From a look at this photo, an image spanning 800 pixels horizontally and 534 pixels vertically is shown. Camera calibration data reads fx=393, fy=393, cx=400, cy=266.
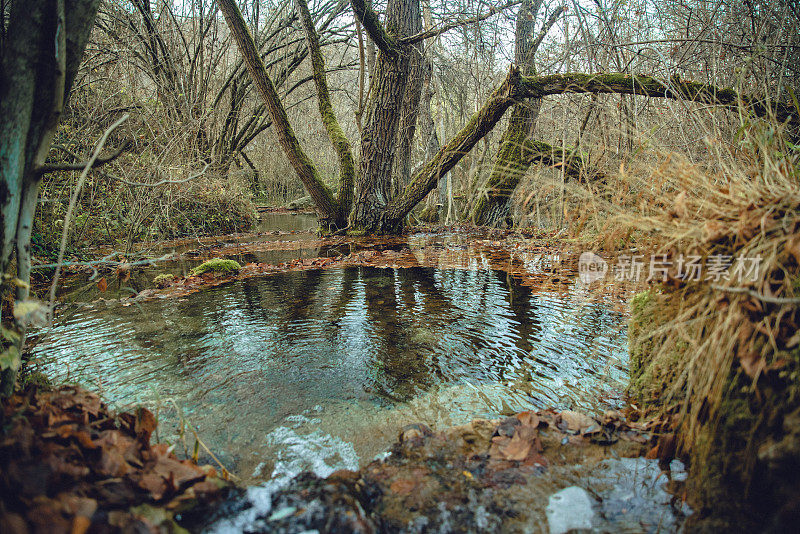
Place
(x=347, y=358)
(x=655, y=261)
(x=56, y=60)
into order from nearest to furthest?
(x=56, y=60) < (x=655, y=261) < (x=347, y=358)

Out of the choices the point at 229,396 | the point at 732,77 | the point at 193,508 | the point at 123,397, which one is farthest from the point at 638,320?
the point at 732,77

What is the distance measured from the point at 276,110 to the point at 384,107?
2431mm

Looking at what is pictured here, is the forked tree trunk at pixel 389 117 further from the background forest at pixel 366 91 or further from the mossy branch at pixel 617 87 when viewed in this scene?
the background forest at pixel 366 91

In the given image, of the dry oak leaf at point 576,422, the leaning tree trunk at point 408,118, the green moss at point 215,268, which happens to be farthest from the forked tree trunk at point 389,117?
the dry oak leaf at point 576,422

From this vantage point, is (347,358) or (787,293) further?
(347,358)

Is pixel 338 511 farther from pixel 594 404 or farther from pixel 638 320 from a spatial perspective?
pixel 638 320

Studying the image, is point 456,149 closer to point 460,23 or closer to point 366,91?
point 460,23

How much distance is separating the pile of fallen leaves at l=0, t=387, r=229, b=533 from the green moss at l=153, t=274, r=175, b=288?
14.8ft

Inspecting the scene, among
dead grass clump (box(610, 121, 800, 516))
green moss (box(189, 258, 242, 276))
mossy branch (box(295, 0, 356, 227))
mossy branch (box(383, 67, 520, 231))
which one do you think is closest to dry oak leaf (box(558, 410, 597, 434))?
dead grass clump (box(610, 121, 800, 516))

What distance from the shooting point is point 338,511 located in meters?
1.32

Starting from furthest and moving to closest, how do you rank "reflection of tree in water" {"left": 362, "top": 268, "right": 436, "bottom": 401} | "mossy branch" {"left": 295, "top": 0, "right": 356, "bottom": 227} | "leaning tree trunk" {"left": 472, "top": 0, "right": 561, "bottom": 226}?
"mossy branch" {"left": 295, "top": 0, "right": 356, "bottom": 227} < "leaning tree trunk" {"left": 472, "top": 0, "right": 561, "bottom": 226} < "reflection of tree in water" {"left": 362, "top": 268, "right": 436, "bottom": 401}

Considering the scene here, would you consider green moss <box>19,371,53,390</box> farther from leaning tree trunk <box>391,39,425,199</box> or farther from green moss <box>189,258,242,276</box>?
leaning tree trunk <box>391,39,425,199</box>

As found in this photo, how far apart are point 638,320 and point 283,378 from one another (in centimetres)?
236

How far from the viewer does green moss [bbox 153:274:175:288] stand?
19.0ft
